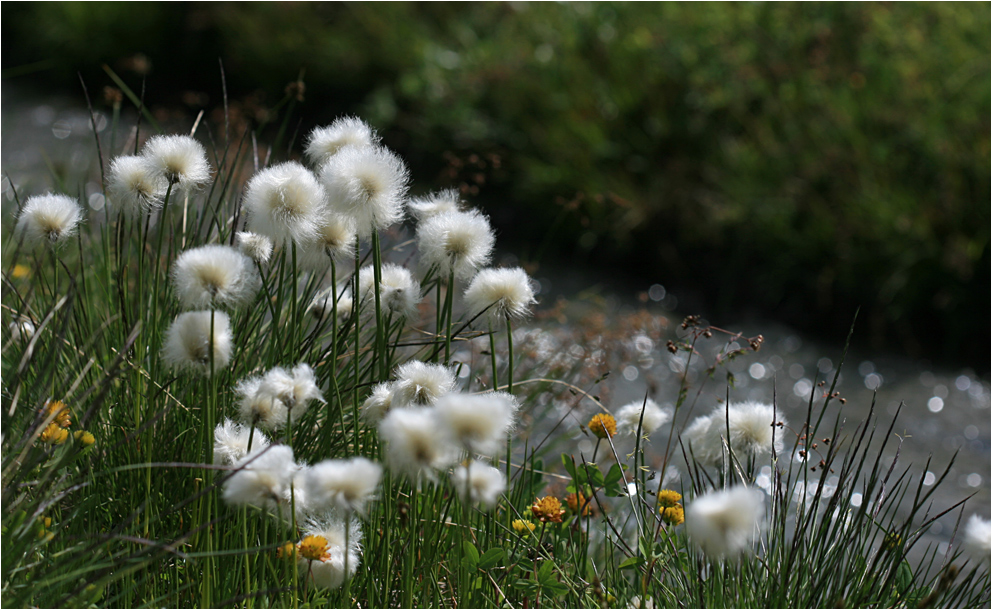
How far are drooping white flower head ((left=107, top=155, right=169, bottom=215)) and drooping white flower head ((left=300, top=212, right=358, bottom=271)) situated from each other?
0.27 meters

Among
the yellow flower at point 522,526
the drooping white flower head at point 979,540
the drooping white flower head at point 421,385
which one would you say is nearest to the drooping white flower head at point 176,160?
the drooping white flower head at point 421,385

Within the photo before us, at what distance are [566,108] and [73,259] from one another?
10.4ft

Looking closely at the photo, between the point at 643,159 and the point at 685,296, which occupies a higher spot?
the point at 643,159

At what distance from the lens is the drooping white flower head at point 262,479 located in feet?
3.38

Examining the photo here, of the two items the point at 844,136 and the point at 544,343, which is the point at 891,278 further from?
the point at 544,343

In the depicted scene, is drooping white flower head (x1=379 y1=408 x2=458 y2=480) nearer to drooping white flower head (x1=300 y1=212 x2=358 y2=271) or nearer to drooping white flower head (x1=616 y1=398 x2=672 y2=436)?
drooping white flower head (x1=300 y1=212 x2=358 y2=271)

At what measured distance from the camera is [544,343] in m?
3.93

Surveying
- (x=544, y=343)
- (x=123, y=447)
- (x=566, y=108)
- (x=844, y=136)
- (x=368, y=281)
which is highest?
(x=566, y=108)

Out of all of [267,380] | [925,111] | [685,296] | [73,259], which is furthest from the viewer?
[685,296]

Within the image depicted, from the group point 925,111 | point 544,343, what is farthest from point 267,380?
point 925,111

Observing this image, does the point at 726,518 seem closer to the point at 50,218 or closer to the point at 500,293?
the point at 500,293

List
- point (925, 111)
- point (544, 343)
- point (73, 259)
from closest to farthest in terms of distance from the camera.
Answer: point (73, 259)
point (544, 343)
point (925, 111)

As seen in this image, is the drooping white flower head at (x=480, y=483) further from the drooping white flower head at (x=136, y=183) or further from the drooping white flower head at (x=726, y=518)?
the drooping white flower head at (x=136, y=183)

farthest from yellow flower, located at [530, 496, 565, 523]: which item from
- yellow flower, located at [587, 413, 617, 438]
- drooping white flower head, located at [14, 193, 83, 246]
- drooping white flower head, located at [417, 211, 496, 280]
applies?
drooping white flower head, located at [14, 193, 83, 246]
